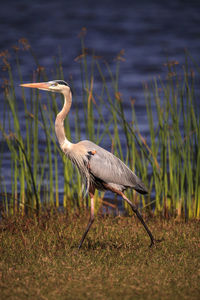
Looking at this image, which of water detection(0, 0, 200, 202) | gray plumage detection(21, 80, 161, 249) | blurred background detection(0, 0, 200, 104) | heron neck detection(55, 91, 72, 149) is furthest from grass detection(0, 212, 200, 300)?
blurred background detection(0, 0, 200, 104)

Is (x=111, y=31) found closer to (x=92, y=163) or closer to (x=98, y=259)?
(x=92, y=163)

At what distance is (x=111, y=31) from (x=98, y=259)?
679 inches

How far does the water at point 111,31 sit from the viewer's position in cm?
1855

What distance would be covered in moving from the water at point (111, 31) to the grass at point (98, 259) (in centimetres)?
Answer: 1102

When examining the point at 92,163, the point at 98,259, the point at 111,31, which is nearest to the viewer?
the point at 98,259

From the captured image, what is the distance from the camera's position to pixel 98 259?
16.2 ft

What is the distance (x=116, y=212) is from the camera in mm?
6891

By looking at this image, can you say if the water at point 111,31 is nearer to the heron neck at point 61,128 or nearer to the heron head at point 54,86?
the heron head at point 54,86

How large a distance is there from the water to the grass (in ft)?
A: 36.1

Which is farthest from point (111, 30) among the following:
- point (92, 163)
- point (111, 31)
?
point (92, 163)

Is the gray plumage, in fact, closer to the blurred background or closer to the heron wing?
the heron wing

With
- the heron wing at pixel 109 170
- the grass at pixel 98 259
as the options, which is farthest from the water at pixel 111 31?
the heron wing at pixel 109 170

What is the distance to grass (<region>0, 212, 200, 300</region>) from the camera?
13.5 feet

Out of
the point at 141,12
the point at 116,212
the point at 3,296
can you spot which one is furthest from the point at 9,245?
the point at 141,12
